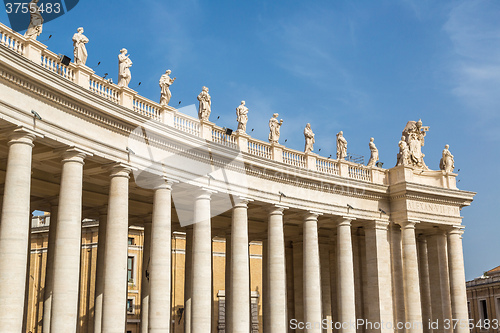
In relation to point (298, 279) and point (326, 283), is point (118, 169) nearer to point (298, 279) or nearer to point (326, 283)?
point (298, 279)

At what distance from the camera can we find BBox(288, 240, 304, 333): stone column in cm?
7656

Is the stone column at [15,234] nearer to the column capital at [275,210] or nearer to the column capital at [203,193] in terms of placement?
the column capital at [203,193]

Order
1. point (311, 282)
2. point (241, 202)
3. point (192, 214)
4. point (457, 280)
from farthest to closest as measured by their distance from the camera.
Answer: point (457, 280) < point (192, 214) < point (311, 282) < point (241, 202)

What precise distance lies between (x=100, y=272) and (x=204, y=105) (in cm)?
1821

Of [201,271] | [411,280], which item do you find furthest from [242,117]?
[411,280]

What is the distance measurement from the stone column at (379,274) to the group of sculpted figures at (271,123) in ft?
26.7

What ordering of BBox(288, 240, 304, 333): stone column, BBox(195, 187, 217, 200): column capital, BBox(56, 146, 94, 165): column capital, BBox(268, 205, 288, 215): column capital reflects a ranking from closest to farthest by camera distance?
BBox(56, 146, 94, 165): column capital < BBox(195, 187, 217, 200): column capital < BBox(268, 205, 288, 215): column capital < BBox(288, 240, 304, 333): stone column

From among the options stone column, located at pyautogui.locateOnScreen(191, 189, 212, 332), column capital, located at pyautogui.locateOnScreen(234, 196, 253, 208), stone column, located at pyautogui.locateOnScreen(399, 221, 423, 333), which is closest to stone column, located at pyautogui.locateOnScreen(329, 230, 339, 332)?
stone column, located at pyautogui.locateOnScreen(399, 221, 423, 333)

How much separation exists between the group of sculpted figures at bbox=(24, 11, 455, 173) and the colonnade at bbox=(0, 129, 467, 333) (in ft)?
24.5

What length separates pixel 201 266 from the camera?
172 ft

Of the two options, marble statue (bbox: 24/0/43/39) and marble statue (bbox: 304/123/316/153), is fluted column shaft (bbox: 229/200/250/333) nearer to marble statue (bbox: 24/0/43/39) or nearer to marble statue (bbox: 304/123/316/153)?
marble statue (bbox: 304/123/316/153)

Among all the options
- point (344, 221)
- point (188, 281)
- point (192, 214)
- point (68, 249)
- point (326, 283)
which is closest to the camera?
point (68, 249)

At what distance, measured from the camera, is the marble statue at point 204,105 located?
56.9 meters

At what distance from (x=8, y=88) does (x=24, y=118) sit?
2046 mm
